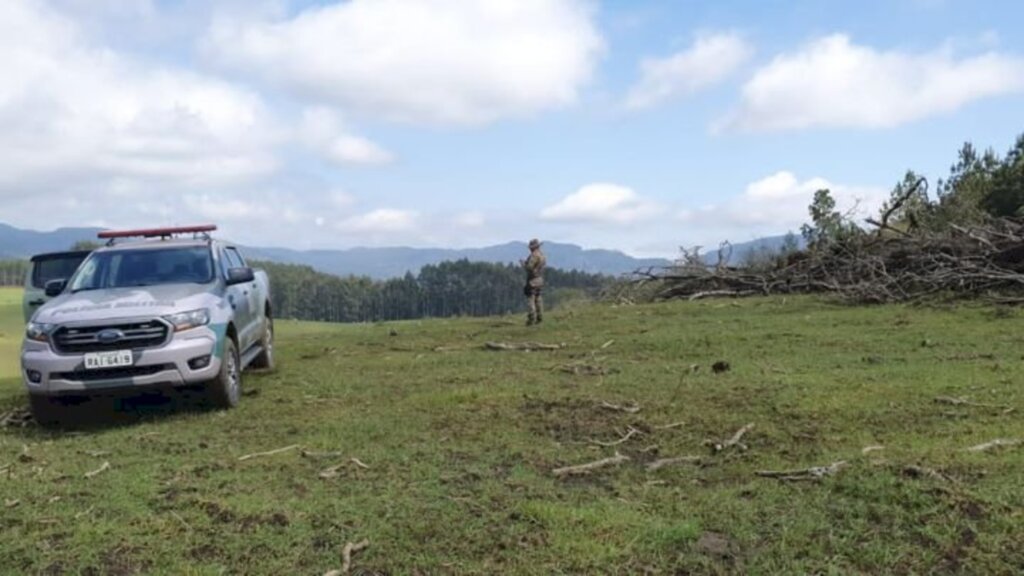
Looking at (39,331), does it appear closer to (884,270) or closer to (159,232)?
(159,232)

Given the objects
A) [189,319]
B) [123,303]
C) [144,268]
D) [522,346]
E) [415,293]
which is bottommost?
[415,293]

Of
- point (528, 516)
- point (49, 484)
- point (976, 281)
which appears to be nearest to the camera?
point (528, 516)

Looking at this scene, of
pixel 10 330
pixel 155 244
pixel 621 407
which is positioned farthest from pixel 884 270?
pixel 10 330

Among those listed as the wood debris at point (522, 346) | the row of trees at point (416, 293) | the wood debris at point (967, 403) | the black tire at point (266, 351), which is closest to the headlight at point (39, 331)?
the black tire at point (266, 351)

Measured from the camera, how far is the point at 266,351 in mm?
10953

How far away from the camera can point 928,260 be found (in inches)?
673

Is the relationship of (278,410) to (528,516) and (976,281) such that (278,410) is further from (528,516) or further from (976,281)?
(976,281)

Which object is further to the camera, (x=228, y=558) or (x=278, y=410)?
(x=278, y=410)

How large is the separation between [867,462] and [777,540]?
4.38ft

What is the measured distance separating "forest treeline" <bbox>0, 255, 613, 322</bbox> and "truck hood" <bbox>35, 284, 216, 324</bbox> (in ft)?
145

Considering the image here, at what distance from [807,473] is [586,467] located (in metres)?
1.41

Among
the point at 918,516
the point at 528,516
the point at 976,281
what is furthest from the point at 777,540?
the point at 976,281

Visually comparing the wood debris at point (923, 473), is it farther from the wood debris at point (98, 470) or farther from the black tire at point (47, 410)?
the black tire at point (47, 410)

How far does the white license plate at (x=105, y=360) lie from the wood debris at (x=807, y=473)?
17.3 ft
